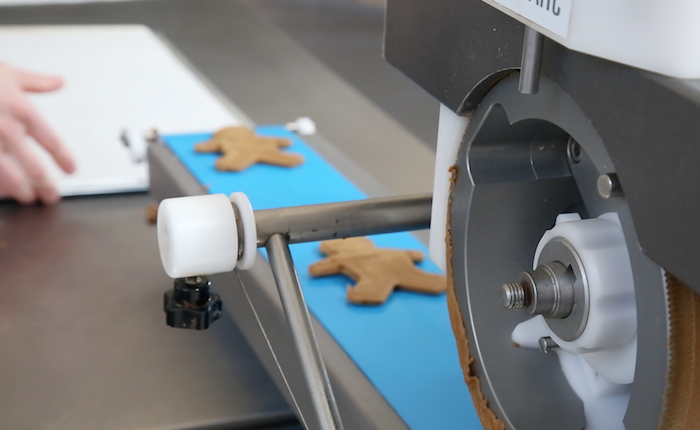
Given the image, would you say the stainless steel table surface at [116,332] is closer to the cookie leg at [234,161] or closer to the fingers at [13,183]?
the fingers at [13,183]

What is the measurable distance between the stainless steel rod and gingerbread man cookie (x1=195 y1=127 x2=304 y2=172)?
0.37 meters

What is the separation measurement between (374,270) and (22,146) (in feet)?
1.68

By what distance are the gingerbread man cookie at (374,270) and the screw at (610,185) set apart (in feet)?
1.21

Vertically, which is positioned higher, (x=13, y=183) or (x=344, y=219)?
(x=344, y=219)

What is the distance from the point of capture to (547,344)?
48 centimetres

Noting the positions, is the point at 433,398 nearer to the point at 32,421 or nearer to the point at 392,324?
the point at 392,324

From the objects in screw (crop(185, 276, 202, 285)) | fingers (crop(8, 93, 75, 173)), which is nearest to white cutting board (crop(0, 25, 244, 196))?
fingers (crop(8, 93, 75, 173))

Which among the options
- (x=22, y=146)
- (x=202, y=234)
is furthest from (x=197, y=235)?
(x=22, y=146)

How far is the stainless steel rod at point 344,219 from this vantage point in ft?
1.88

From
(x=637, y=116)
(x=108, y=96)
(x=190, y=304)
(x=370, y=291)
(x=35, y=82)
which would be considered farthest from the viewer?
(x=108, y=96)

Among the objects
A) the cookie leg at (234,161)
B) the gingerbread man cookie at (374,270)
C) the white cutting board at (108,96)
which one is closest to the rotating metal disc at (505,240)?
the gingerbread man cookie at (374,270)

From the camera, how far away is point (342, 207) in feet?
1.95

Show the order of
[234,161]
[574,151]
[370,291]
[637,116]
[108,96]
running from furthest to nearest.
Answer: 1. [108,96]
2. [234,161]
3. [370,291]
4. [574,151]
5. [637,116]

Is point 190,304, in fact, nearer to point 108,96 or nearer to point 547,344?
point 547,344
